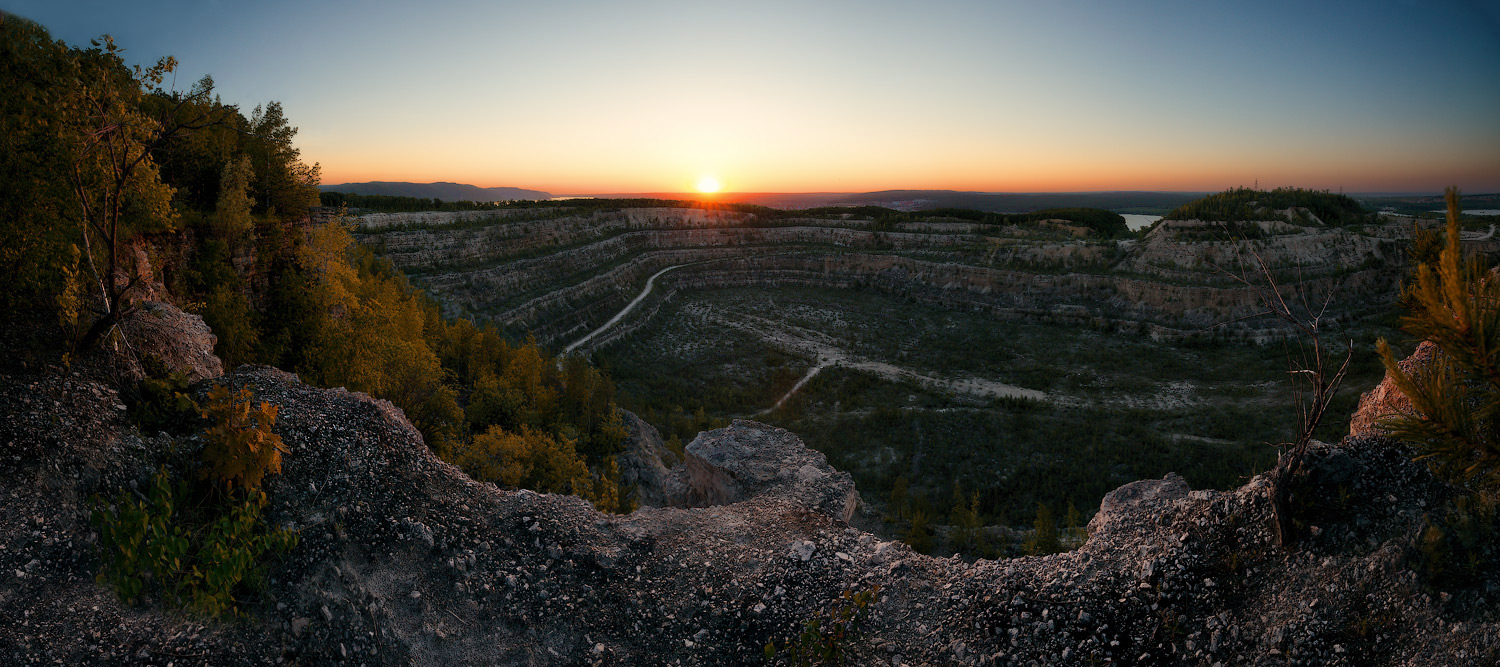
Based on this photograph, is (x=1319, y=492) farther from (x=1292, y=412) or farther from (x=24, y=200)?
(x=1292, y=412)


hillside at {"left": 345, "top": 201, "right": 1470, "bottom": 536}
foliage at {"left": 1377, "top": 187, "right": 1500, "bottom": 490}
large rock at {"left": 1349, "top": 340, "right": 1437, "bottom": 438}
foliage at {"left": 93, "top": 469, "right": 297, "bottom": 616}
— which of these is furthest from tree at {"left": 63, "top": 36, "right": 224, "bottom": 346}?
hillside at {"left": 345, "top": 201, "right": 1470, "bottom": 536}

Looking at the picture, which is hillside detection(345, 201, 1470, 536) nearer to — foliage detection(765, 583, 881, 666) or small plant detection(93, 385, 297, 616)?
foliage detection(765, 583, 881, 666)

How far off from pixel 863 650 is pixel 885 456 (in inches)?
720

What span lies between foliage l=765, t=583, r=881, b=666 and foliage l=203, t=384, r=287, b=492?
6.92m

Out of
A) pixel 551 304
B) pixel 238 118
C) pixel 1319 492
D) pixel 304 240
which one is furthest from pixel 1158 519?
pixel 551 304

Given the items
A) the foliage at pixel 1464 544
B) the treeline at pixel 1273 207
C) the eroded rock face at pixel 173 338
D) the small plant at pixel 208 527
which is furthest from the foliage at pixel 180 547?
the treeline at pixel 1273 207

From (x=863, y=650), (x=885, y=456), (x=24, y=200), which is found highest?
(x=24, y=200)

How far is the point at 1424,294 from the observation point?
148 inches

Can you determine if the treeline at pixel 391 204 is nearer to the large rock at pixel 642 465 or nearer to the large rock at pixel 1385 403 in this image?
the large rock at pixel 642 465

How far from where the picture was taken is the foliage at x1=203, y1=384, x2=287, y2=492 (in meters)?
8.07

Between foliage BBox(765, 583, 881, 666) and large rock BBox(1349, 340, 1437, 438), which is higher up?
large rock BBox(1349, 340, 1437, 438)

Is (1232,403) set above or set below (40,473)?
below

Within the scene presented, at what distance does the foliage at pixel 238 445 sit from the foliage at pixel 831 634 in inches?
272

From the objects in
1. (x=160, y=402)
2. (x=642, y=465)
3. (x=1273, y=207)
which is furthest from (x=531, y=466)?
(x=1273, y=207)
